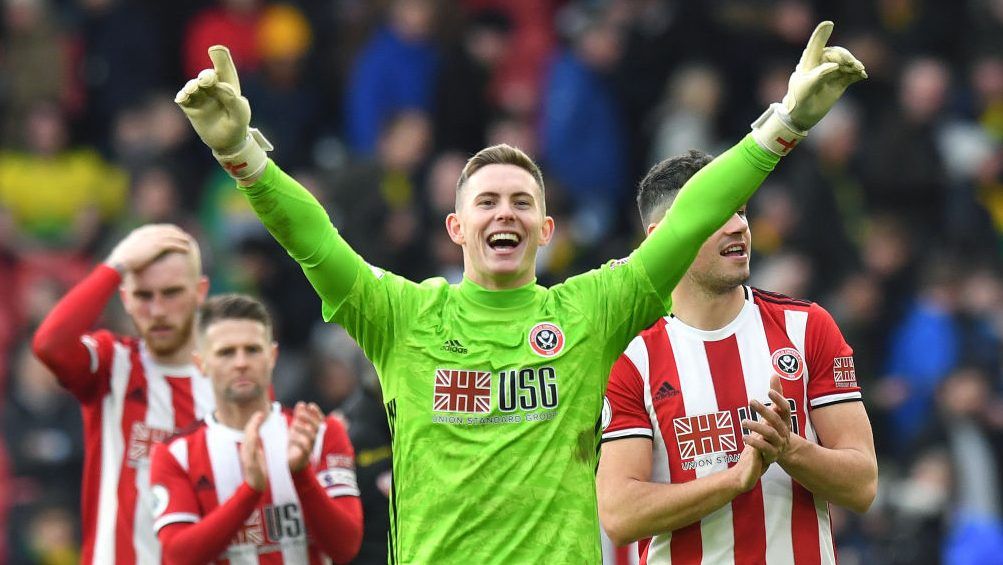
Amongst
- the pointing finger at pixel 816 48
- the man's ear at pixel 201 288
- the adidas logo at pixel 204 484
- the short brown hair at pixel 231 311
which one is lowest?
the adidas logo at pixel 204 484

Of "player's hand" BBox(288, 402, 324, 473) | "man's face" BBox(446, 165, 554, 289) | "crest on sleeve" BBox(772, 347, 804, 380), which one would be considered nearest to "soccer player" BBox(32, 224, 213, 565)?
"player's hand" BBox(288, 402, 324, 473)

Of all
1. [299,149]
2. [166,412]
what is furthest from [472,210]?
[299,149]

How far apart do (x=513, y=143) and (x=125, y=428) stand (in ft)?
22.1

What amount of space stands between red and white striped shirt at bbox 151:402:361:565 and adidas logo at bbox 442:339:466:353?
138cm

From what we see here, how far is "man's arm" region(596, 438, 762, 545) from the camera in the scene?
5.57 m

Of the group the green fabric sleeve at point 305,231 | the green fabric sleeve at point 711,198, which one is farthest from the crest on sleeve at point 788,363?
the green fabric sleeve at point 305,231

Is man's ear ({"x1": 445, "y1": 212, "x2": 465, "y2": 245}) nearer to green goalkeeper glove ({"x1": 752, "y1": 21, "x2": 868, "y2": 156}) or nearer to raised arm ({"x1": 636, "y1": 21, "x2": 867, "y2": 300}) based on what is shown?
raised arm ({"x1": 636, "y1": 21, "x2": 867, "y2": 300})

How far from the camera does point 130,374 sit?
752 centimetres

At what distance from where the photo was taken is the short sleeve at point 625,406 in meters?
5.93

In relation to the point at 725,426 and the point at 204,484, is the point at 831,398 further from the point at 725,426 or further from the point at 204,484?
the point at 204,484

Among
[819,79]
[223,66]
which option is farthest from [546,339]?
[223,66]

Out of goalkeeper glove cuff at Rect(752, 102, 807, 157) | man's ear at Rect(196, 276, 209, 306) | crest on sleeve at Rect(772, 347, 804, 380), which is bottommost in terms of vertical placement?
crest on sleeve at Rect(772, 347, 804, 380)

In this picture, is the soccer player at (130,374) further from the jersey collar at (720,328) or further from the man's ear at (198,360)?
the jersey collar at (720,328)

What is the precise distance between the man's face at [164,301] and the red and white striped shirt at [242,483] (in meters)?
0.70
